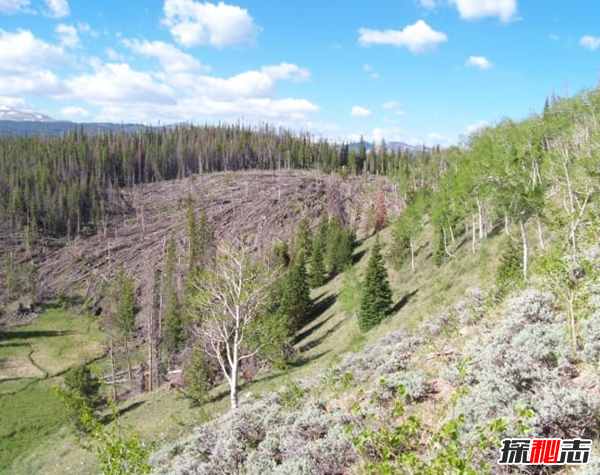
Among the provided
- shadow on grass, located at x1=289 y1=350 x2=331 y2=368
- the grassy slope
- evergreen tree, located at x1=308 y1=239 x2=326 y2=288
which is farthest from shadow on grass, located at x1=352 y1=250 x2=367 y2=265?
shadow on grass, located at x1=289 y1=350 x2=331 y2=368

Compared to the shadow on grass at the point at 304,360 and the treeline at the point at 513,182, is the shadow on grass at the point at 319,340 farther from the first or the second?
the treeline at the point at 513,182

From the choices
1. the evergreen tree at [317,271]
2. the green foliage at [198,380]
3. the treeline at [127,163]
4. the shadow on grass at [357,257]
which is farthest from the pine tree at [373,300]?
the treeline at [127,163]

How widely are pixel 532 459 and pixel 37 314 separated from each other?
90485 millimetres

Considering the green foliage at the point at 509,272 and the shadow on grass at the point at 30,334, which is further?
the shadow on grass at the point at 30,334

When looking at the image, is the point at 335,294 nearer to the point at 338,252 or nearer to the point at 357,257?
the point at 338,252

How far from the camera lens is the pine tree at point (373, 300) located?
40.9 metres

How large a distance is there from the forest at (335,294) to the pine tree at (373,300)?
0.55ft

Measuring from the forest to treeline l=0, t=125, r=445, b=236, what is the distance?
85 cm

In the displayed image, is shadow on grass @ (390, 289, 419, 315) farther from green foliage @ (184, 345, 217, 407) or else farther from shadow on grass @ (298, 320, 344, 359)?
green foliage @ (184, 345, 217, 407)

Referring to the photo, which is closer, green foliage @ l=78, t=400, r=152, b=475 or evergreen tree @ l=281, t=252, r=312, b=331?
green foliage @ l=78, t=400, r=152, b=475

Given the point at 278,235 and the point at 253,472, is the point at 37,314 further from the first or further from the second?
the point at 253,472

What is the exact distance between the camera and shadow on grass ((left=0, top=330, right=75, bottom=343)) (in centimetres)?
6969

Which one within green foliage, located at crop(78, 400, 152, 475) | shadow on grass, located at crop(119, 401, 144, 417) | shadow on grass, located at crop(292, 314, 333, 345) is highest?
green foliage, located at crop(78, 400, 152, 475)

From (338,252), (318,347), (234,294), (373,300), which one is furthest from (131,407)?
(338,252)
